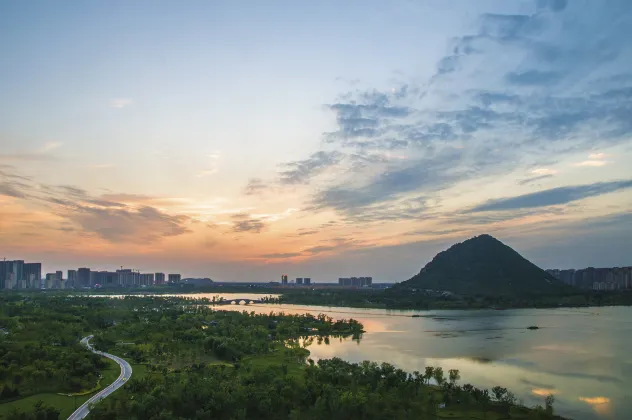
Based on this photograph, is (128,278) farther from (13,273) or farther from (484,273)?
(484,273)

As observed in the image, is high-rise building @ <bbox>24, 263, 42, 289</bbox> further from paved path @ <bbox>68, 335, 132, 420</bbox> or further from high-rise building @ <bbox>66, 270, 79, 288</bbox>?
paved path @ <bbox>68, 335, 132, 420</bbox>

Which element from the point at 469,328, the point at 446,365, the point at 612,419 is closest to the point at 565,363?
the point at 446,365

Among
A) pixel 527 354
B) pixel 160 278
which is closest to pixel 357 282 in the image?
pixel 160 278

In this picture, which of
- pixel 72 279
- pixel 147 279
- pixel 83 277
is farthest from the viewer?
pixel 147 279

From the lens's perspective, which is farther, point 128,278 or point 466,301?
point 128,278

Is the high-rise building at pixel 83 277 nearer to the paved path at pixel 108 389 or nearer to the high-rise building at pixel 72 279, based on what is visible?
the high-rise building at pixel 72 279

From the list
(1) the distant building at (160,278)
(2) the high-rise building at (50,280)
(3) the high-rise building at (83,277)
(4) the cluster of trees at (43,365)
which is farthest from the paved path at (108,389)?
(1) the distant building at (160,278)
